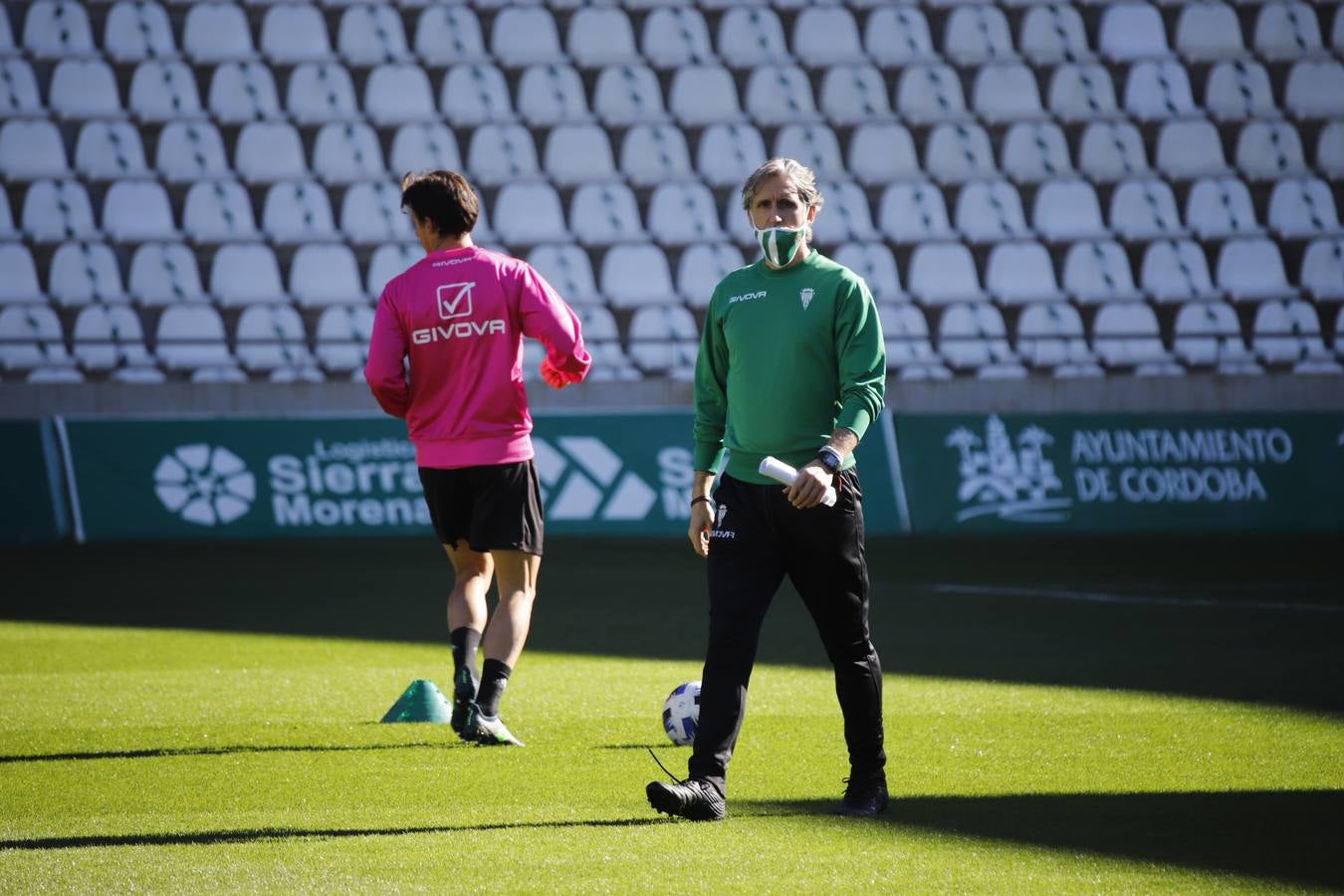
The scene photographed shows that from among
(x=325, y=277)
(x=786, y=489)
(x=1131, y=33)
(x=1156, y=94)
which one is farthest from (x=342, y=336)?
(x=786, y=489)

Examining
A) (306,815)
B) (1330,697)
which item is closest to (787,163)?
(306,815)

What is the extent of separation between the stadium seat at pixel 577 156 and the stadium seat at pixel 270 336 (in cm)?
367

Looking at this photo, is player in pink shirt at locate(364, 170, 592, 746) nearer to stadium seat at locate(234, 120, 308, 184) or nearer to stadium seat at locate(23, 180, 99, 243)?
stadium seat at locate(23, 180, 99, 243)

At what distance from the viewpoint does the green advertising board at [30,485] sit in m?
15.4

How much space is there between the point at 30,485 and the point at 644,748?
11212 millimetres

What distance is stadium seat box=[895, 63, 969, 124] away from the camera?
20.8m

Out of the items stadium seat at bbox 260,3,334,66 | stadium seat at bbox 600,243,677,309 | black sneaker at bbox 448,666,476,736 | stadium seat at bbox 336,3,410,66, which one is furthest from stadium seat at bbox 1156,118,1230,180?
black sneaker at bbox 448,666,476,736

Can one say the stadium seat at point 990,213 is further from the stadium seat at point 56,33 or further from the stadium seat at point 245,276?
the stadium seat at point 56,33

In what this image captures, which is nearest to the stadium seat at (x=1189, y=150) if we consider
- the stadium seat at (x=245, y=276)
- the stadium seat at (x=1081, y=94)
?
the stadium seat at (x=1081, y=94)

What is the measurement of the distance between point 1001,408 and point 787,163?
13047 mm

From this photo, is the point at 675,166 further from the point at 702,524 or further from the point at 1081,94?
the point at 702,524

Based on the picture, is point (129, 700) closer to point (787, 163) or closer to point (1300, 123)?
point (787, 163)

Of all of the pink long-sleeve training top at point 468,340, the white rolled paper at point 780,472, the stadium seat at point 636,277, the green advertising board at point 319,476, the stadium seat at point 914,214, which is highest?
the pink long-sleeve training top at point 468,340

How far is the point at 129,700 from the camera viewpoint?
7.18m
